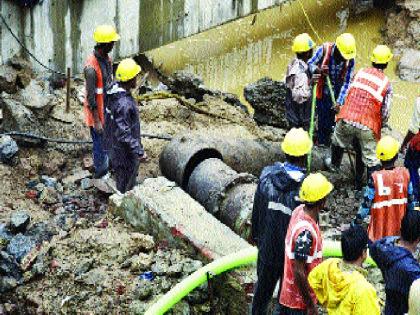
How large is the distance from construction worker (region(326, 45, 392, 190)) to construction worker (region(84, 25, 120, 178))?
2.57 meters

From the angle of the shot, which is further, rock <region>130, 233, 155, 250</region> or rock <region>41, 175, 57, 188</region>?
rock <region>41, 175, 57, 188</region>

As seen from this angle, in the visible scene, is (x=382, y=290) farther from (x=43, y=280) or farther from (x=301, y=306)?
(x=43, y=280)

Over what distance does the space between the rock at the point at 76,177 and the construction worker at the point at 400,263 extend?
13.4ft

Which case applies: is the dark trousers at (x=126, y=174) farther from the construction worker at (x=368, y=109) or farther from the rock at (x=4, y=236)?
the construction worker at (x=368, y=109)

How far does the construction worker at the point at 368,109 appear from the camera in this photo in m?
7.13

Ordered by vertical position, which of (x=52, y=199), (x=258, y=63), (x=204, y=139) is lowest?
(x=52, y=199)

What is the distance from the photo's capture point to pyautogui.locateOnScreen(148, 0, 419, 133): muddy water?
503 inches

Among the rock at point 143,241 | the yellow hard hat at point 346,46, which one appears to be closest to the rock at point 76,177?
the rock at point 143,241

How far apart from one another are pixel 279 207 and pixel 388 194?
1460 mm

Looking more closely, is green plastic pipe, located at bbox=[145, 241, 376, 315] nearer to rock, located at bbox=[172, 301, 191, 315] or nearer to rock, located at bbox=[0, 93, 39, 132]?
rock, located at bbox=[172, 301, 191, 315]

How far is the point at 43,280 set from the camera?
604 cm

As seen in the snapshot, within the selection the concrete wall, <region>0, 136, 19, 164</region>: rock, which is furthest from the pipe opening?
the concrete wall

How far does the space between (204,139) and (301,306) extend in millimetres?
3112

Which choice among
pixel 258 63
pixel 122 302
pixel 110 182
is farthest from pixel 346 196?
pixel 258 63
